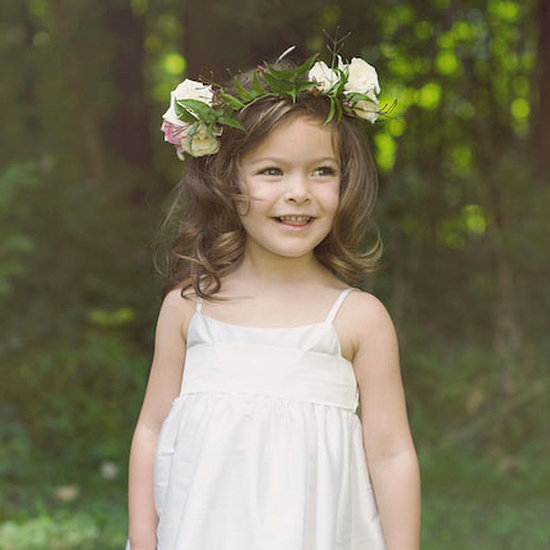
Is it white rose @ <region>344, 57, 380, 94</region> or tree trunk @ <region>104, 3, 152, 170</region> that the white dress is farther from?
tree trunk @ <region>104, 3, 152, 170</region>

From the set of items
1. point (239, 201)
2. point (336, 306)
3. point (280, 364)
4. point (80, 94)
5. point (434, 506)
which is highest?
point (80, 94)

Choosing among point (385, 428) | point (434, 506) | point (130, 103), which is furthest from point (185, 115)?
point (130, 103)

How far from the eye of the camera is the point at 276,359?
223 centimetres

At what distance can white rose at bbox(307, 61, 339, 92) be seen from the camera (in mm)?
2303

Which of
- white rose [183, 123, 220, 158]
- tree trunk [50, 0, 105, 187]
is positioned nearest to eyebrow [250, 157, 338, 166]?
white rose [183, 123, 220, 158]

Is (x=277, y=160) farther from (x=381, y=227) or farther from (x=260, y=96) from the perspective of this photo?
(x=381, y=227)

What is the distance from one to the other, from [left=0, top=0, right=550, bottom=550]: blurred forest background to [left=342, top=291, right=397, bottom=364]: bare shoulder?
8.46 feet

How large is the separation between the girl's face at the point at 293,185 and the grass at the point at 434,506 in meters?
2.11

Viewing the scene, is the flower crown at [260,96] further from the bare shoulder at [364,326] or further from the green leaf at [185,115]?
the bare shoulder at [364,326]

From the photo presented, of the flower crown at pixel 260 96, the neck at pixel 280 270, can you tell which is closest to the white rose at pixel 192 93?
the flower crown at pixel 260 96

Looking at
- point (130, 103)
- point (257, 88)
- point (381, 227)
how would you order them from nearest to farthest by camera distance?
1. point (257, 88)
2. point (381, 227)
3. point (130, 103)

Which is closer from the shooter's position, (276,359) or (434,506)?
(276,359)

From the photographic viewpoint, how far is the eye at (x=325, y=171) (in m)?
2.29

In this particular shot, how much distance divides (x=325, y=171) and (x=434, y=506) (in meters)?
2.69
